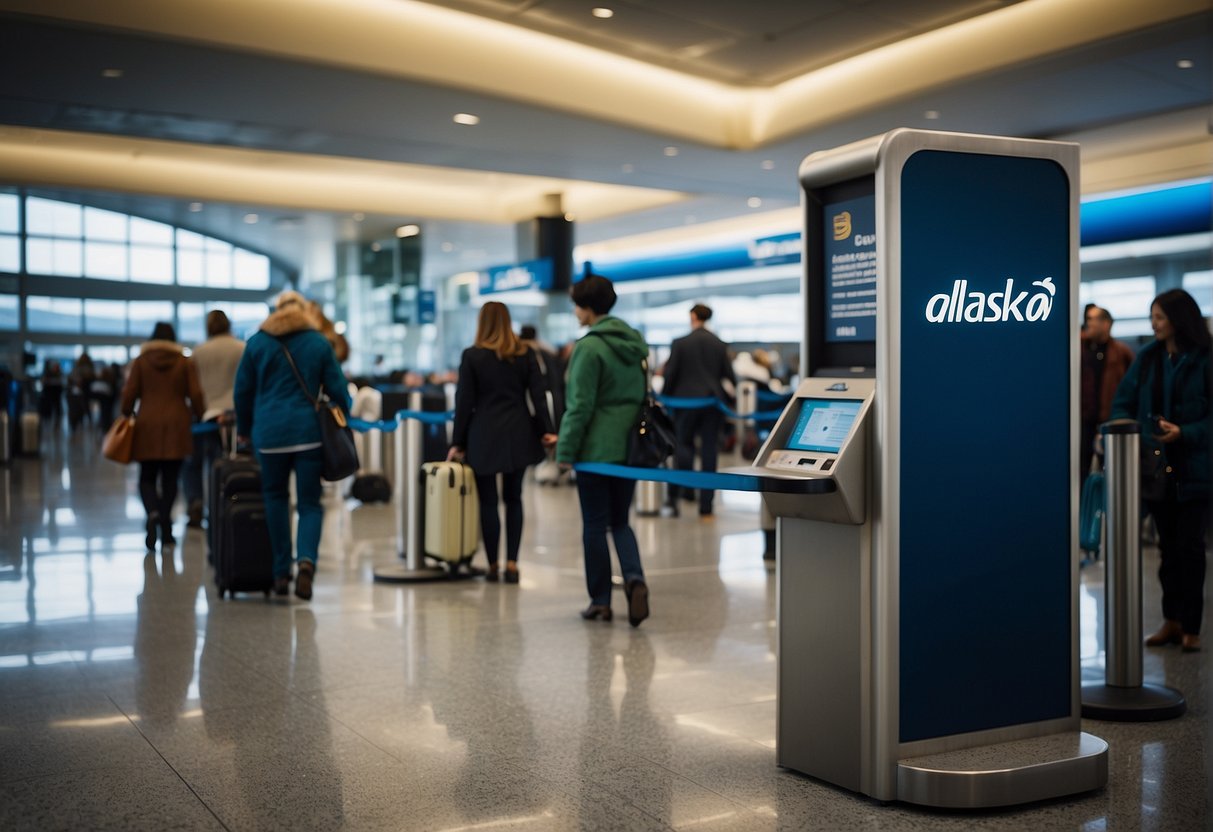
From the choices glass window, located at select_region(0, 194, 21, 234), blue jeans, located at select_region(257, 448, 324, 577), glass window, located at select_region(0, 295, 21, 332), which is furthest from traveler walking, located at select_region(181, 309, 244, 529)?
glass window, located at select_region(0, 194, 21, 234)

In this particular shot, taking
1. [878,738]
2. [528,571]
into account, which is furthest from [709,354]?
[878,738]

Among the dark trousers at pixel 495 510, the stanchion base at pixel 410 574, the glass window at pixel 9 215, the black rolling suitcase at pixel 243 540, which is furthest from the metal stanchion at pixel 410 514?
the glass window at pixel 9 215

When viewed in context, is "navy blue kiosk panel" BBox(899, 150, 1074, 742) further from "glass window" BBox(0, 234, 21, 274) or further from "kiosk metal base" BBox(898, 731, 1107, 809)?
"glass window" BBox(0, 234, 21, 274)

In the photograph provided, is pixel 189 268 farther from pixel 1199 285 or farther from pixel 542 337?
pixel 1199 285

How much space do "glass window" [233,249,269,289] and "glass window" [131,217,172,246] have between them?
1834 millimetres

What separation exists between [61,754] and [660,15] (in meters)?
7.34

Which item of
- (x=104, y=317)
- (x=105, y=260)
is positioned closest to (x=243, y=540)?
(x=105, y=260)

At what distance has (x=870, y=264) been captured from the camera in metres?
3.55

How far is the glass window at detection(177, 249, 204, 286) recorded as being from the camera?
31.5 metres

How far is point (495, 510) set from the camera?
716cm

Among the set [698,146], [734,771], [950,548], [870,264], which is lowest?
[734,771]

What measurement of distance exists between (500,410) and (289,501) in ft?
4.35

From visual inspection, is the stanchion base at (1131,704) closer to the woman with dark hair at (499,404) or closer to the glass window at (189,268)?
the woman with dark hair at (499,404)

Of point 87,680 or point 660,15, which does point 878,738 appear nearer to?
point 87,680
